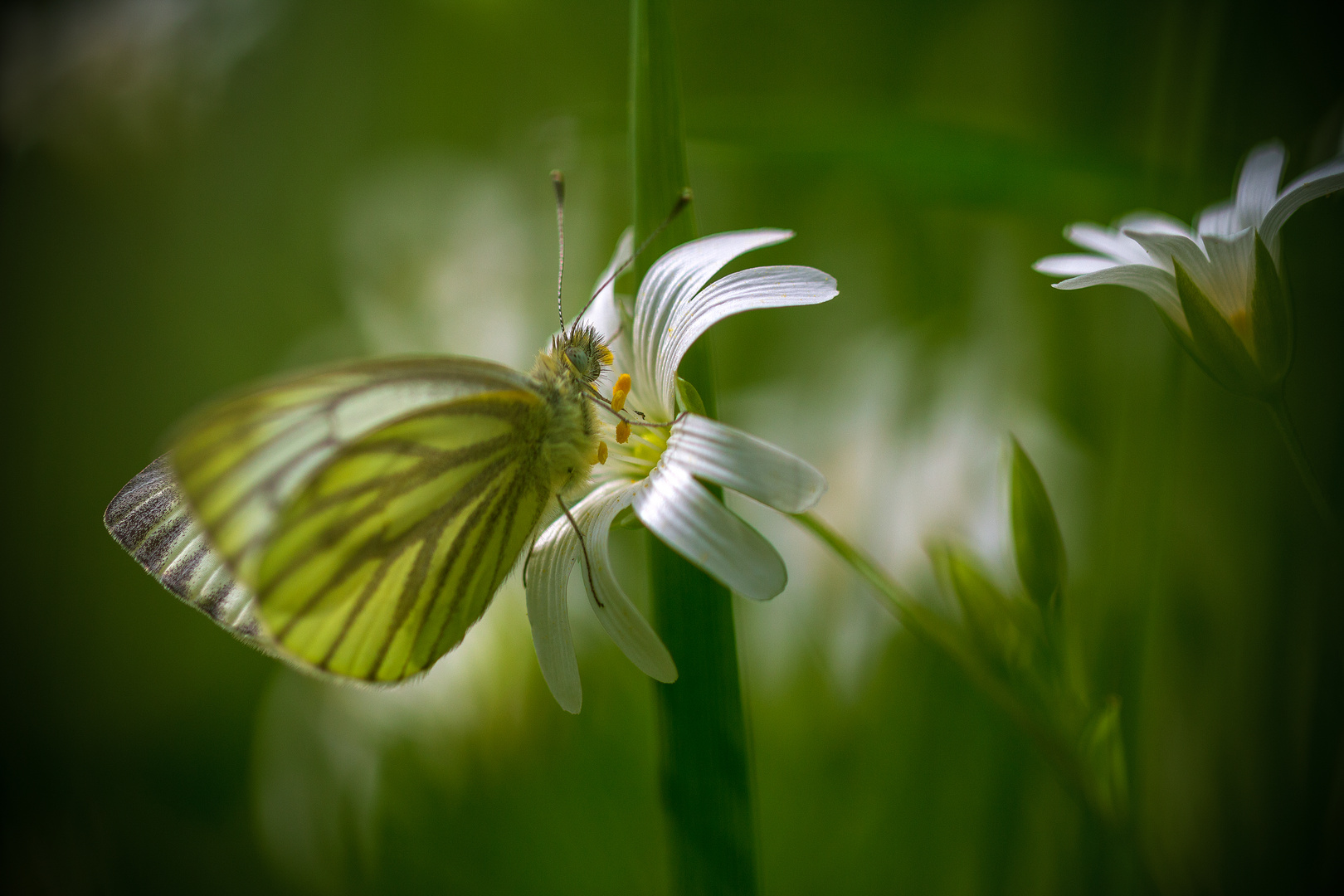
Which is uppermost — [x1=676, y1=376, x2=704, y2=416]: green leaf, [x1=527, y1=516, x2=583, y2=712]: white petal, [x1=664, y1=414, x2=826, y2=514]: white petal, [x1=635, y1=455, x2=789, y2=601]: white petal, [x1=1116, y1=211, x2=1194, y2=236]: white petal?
[x1=1116, y1=211, x2=1194, y2=236]: white petal

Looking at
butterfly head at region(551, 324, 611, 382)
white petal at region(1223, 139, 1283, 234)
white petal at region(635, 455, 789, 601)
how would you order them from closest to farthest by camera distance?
white petal at region(635, 455, 789, 601), white petal at region(1223, 139, 1283, 234), butterfly head at region(551, 324, 611, 382)

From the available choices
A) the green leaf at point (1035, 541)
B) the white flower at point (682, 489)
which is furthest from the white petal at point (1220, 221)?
the white flower at point (682, 489)

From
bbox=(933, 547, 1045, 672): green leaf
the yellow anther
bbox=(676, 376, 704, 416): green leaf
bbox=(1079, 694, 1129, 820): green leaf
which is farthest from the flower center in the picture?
bbox=(1079, 694, 1129, 820): green leaf

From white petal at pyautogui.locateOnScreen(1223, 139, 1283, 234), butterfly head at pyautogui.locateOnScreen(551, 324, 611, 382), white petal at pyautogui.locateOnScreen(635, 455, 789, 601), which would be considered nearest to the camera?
white petal at pyautogui.locateOnScreen(635, 455, 789, 601)

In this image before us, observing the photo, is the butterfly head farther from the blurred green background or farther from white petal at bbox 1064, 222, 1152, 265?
white petal at bbox 1064, 222, 1152, 265

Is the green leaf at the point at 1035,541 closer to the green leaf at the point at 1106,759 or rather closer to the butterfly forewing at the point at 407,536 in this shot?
the green leaf at the point at 1106,759

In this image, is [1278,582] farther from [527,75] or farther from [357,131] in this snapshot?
[357,131]
